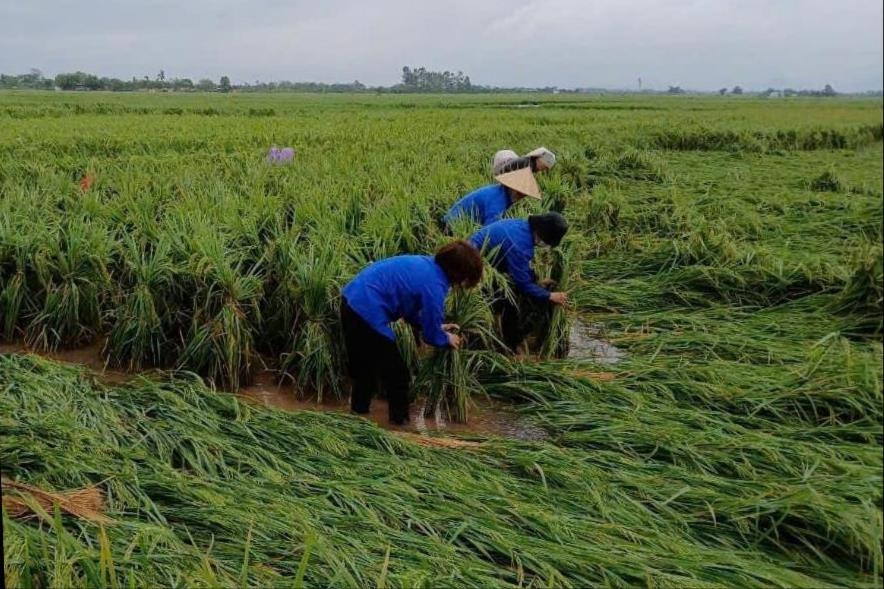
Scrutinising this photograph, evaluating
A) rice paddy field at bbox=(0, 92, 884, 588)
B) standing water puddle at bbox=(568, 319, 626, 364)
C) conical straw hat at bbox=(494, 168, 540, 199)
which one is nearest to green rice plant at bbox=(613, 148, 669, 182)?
rice paddy field at bbox=(0, 92, 884, 588)

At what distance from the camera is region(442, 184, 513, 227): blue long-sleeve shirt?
516 cm

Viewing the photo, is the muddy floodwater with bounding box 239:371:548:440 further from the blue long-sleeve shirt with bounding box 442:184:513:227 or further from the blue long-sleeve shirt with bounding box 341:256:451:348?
the blue long-sleeve shirt with bounding box 442:184:513:227

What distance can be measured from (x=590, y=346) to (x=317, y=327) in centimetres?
192

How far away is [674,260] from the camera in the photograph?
610 centimetres

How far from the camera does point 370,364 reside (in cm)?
390

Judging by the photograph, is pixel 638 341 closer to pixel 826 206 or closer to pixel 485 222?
pixel 485 222

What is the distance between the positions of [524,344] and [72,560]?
3.30 meters

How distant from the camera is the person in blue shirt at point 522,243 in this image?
14.0 ft

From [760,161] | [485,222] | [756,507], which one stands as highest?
[760,161]

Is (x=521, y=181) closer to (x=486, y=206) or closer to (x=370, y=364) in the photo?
(x=486, y=206)

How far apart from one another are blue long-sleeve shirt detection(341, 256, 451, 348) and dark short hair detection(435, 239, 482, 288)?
0.06 m

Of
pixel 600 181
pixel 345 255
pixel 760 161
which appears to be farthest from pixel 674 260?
pixel 760 161

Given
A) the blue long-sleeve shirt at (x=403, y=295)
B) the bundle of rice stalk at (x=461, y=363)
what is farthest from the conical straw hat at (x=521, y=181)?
the blue long-sleeve shirt at (x=403, y=295)

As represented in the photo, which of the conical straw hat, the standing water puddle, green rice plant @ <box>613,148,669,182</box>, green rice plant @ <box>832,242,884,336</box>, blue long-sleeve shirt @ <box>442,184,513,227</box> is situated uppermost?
green rice plant @ <box>613,148,669,182</box>
